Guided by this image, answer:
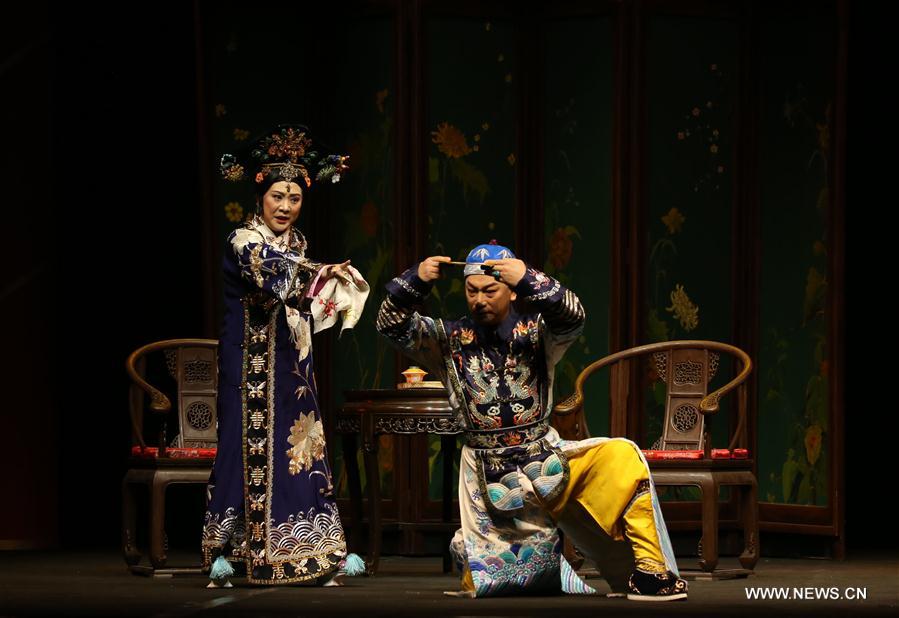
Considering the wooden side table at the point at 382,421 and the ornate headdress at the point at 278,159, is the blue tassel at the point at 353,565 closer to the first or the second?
the wooden side table at the point at 382,421

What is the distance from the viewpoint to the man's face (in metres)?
4.96

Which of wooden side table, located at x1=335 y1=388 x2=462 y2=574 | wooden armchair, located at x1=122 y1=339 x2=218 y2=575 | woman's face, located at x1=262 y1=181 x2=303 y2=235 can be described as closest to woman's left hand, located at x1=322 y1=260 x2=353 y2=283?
woman's face, located at x1=262 y1=181 x2=303 y2=235

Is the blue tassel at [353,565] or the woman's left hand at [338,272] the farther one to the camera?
the blue tassel at [353,565]

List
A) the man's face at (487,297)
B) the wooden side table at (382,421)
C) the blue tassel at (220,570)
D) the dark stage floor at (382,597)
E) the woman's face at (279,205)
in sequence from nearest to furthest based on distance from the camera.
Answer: the dark stage floor at (382,597)
the man's face at (487,297)
the blue tassel at (220,570)
the woman's face at (279,205)
the wooden side table at (382,421)

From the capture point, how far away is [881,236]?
Answer: 25.7 ft

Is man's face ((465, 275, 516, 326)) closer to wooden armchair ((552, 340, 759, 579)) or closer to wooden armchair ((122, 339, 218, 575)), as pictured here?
wooden armchair ((552, 340, 759, 579))

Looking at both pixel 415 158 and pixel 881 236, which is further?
pixel 881 236

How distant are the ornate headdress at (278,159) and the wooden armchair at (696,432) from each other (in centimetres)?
118

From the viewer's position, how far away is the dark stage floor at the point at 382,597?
444 cm

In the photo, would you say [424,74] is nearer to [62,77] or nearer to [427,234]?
[427,234]

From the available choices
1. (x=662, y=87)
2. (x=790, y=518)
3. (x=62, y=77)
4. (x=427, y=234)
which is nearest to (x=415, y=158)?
(x=427, y=234)

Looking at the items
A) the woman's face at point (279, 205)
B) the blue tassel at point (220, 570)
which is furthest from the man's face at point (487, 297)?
the blue tassel at point (220, 570)

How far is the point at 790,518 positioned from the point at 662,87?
5.99 ft

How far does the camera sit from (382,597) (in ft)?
16.1
